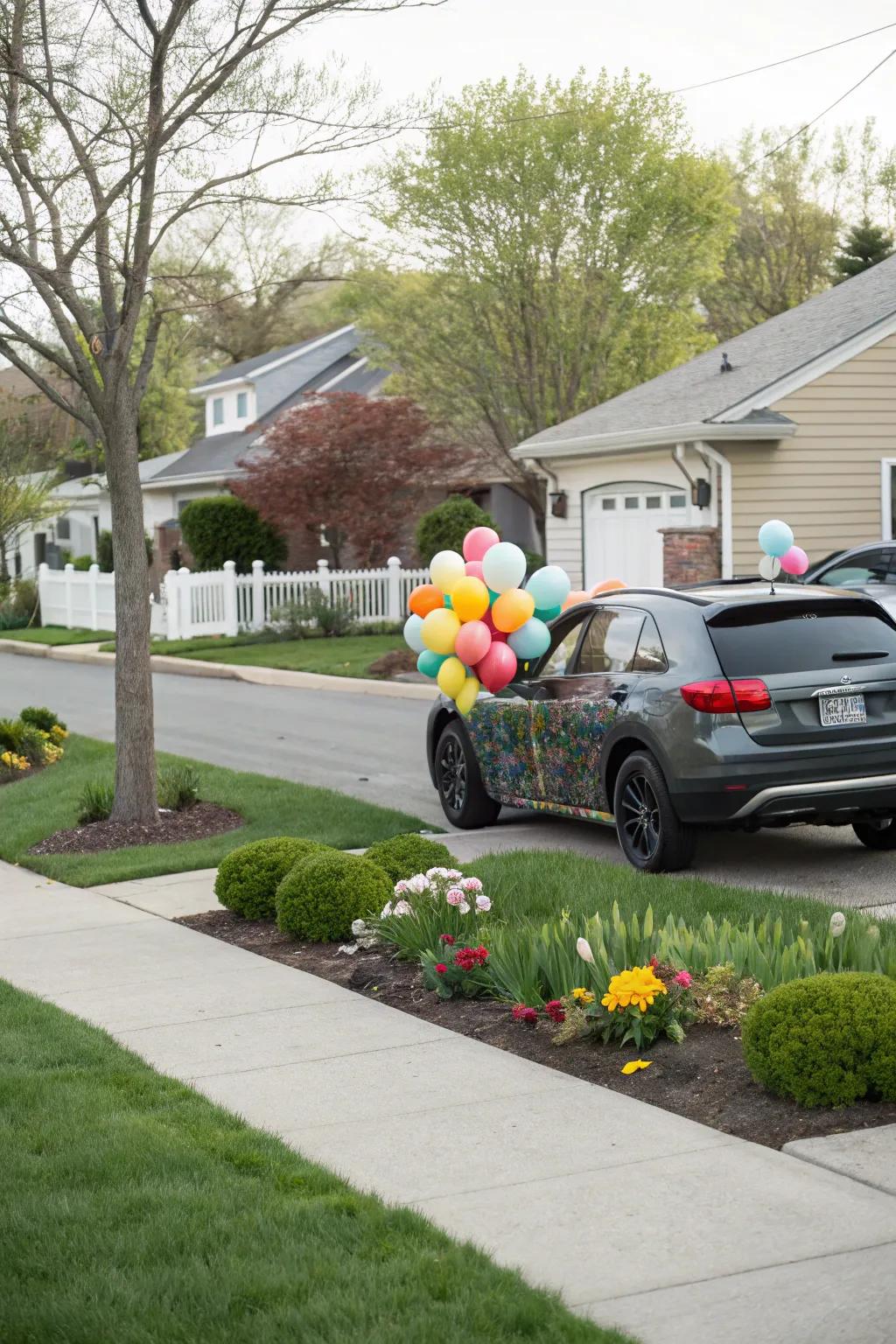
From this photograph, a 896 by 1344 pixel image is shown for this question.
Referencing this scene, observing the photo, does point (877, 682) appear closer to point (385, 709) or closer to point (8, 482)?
point (385, 709)

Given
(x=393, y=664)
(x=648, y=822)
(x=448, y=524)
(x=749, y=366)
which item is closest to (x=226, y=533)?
(x=448, y=524)

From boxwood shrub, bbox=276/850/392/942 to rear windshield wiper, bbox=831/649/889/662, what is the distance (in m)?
2.87

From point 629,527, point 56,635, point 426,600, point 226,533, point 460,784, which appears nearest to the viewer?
point 426,600

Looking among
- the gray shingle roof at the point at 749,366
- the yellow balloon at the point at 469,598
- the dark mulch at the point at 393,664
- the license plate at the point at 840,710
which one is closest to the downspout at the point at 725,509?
the gray shingle roof at the point at 749,366

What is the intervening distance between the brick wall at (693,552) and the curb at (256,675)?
11.9ft

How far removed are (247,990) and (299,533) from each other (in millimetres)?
30664

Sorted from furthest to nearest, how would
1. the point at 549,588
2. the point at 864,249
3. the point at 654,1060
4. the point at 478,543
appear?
1. the point at 864,249
2. the point at 478,543
3. the point at 549,588
4. the point at 654,1060

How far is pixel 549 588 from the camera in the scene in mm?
11367

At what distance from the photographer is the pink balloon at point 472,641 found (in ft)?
35.4

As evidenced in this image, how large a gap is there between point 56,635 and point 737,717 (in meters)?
29.1

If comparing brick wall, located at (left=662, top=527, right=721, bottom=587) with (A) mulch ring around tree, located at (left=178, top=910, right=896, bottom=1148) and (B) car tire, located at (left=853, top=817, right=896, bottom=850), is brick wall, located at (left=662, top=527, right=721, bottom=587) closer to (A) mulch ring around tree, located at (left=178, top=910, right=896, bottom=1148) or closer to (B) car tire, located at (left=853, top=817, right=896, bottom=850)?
(B) car tire, located at (left=853, top=817, right=896, bottom=850)

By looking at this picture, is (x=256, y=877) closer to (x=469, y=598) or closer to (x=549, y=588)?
(x=469, y=598)

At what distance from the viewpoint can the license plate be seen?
29.9ft

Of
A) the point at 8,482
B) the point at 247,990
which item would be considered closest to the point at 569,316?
the point at 8,482
